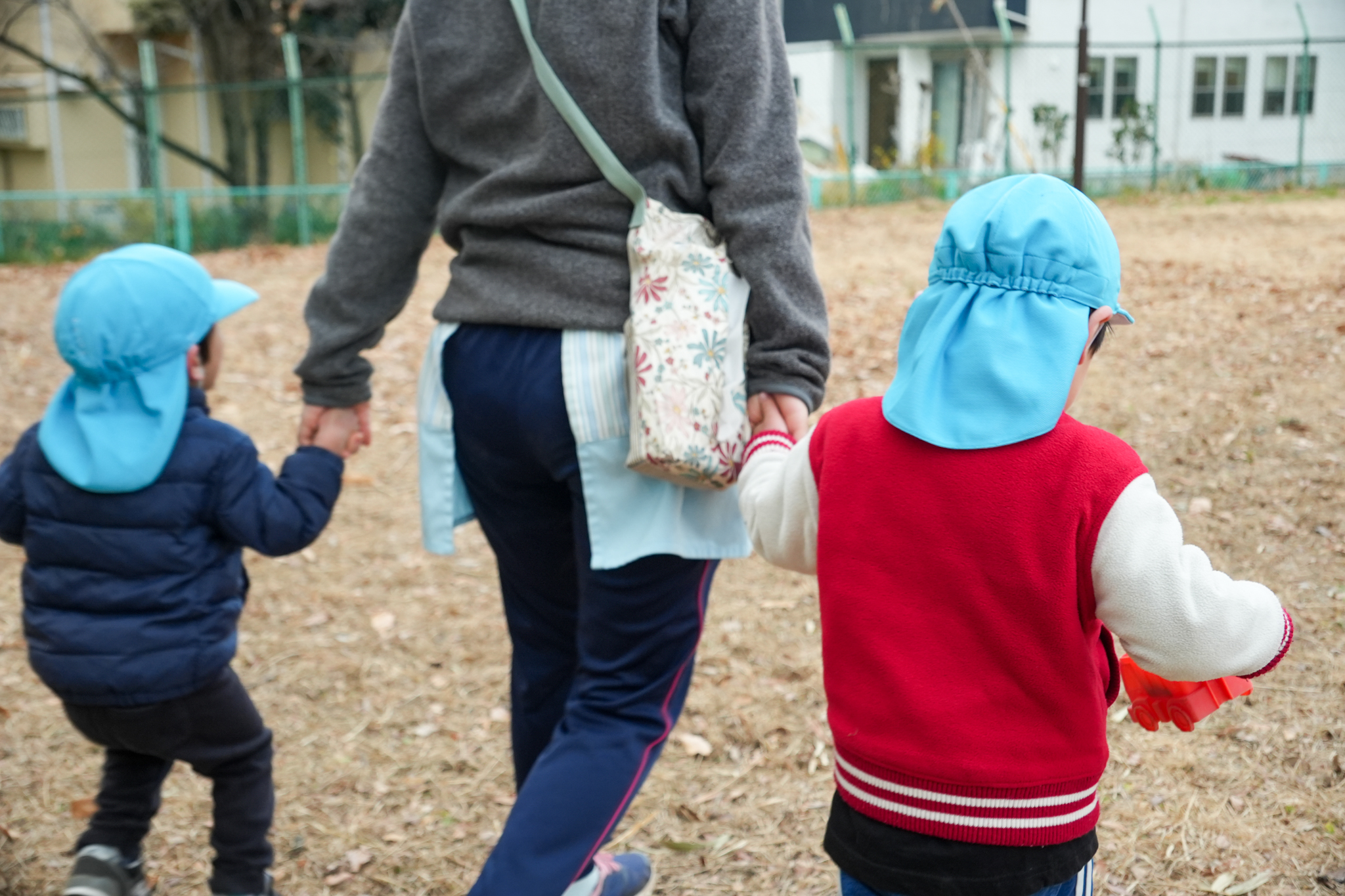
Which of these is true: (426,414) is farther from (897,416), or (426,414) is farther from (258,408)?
(258,408)

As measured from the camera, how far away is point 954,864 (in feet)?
4.97

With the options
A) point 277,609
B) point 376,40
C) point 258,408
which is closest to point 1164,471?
point 277,609

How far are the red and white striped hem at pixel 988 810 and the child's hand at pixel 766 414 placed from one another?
569 millimetres

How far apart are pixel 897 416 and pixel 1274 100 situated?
2180cm

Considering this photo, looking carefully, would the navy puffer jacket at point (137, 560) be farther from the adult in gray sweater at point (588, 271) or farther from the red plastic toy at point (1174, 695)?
the red plastic toy at point (1174, 695)

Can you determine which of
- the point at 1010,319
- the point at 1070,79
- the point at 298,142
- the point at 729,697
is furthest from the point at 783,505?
the point at 1070,79

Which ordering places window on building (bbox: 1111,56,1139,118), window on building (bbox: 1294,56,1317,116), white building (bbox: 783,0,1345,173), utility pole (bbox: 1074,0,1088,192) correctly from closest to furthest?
utility pole (bbox: 1074,0,1088,192)
white building (bbox: 783,0,1345,173)
window on building (bbox: 1294,56,1317,116)
window on building (bbox: 1111,56,1139,118)

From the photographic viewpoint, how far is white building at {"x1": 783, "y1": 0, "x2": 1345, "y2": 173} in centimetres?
1897

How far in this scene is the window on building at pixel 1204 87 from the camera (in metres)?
20.0

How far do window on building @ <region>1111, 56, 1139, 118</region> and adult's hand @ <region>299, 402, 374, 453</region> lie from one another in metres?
19.9

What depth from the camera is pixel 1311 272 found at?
7.56 m

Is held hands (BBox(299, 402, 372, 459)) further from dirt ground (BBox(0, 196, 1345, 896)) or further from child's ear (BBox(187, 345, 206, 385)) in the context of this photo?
dirt ground (BBox(0, 196, 1345, 896))

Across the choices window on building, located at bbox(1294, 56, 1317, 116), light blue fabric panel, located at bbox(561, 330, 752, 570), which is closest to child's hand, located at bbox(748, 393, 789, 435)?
light blue fabric panel, located at bbox(561, 330, 752, 570)

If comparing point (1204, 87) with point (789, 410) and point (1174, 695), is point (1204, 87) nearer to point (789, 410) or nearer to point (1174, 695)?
point (789, 410)
